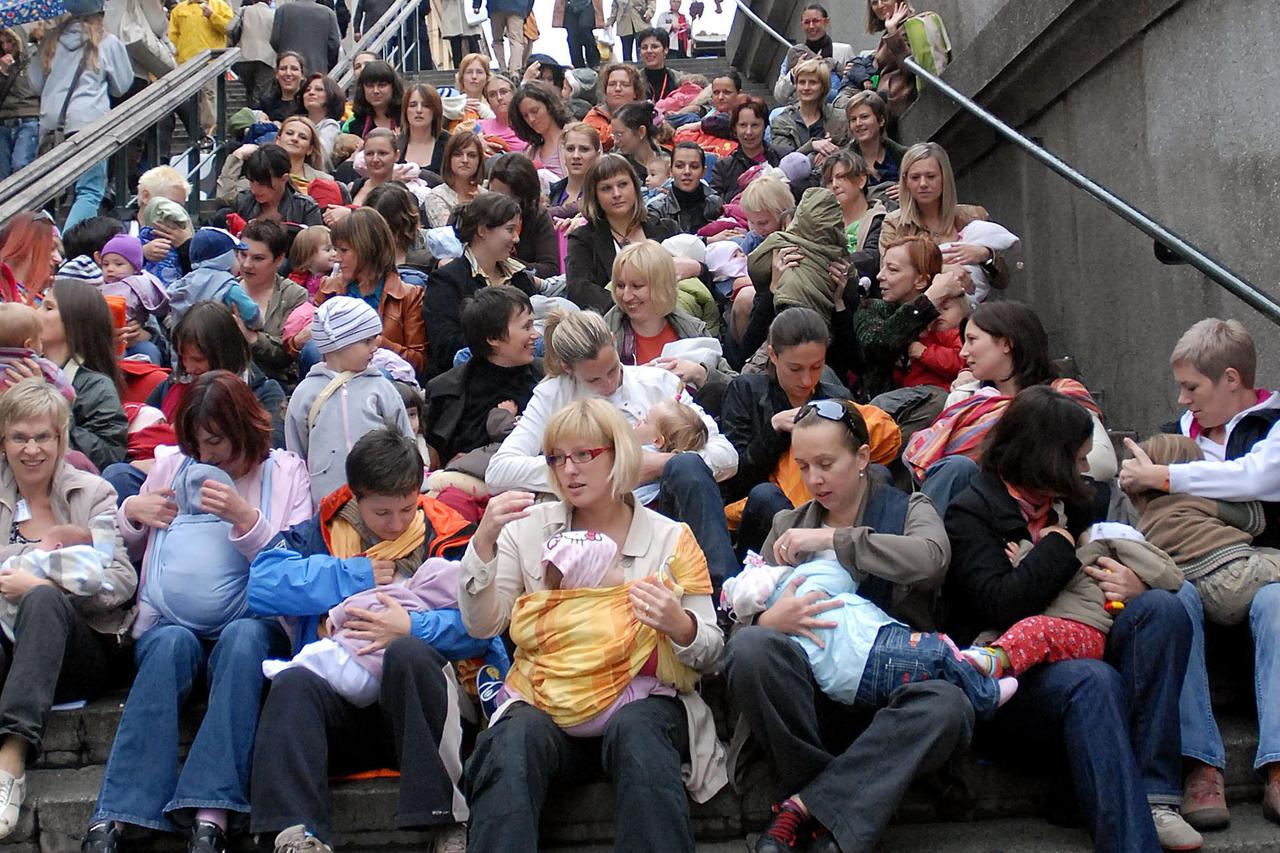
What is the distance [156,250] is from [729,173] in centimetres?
402

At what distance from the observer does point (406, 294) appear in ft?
23.7

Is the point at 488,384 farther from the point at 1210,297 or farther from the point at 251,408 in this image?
the point at 1210,297

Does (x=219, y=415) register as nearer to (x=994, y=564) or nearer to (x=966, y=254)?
(x=994, y=564)

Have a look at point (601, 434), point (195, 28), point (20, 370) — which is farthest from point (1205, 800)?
point (195, 28)

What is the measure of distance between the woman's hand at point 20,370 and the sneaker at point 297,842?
7.52 feet

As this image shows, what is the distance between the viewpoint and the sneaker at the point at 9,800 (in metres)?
4.16

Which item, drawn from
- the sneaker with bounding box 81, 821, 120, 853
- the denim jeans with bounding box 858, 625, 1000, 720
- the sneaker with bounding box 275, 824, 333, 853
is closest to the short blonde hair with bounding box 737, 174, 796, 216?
the denim jeans with bounding box 858, 625, 1000, 720

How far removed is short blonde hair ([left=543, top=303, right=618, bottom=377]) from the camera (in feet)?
17.7

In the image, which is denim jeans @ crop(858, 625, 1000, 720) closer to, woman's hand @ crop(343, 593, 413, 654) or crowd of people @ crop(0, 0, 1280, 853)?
crowd of people @ crop(0, 0, 1280, 853)

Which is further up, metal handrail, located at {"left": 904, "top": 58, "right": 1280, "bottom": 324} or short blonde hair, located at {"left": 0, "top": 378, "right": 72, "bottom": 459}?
metal handrail, located at {"left": 904, "top": 58, "right": 1280, "bottom": 324}

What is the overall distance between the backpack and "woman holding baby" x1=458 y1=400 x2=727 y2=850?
90 centimetres

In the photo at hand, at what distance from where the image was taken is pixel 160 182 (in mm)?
8617

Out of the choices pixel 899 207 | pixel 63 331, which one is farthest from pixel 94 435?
pixel 899 207

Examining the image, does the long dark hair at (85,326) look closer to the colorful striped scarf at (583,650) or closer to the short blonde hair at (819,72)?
the colorful striped scarf at (583,650)
